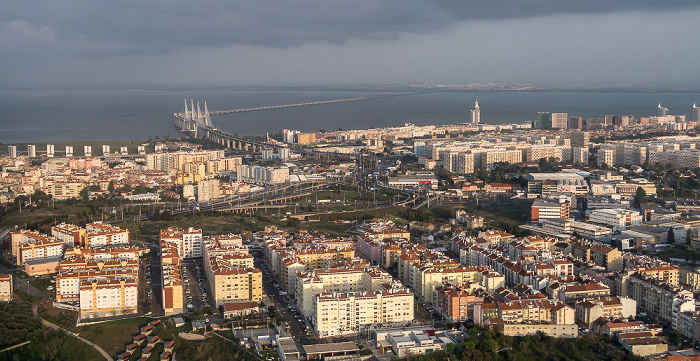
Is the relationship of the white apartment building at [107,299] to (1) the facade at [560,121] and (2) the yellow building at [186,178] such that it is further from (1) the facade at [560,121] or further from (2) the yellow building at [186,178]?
(1) the facade at [560,121]

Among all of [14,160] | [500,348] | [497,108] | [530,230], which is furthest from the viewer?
[497,108]

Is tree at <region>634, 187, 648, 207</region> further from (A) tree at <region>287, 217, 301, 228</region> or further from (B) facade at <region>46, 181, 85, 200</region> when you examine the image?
(B) facade at <region>46, 181, 85, 200</region>

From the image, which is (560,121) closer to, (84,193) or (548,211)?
(548,211)

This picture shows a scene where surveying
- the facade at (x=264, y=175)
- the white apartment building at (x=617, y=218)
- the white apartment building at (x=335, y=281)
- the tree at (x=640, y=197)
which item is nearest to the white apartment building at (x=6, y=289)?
the white apartment building at (x=335, y=281)

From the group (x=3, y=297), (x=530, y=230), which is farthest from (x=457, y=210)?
(x=3, y=297)

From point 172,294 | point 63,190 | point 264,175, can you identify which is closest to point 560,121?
point 264,175

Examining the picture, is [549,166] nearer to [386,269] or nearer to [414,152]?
[414,152]

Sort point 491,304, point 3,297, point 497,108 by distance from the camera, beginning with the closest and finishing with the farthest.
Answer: point 491,304 < point 3,297 < point 497,108

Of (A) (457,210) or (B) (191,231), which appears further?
(A) (457,210)
